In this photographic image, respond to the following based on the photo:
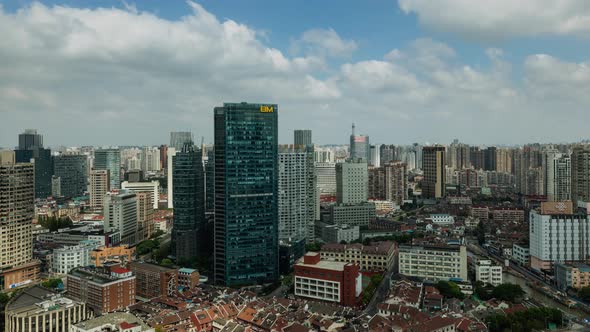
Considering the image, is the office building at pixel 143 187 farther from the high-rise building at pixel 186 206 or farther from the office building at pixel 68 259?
the high-rise building at pixel 186 206

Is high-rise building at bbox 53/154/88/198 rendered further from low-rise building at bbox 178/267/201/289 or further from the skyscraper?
low-rise building at bbox 178/267/201/289

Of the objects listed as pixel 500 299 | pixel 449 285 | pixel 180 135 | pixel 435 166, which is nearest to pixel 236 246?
pixel 449 285

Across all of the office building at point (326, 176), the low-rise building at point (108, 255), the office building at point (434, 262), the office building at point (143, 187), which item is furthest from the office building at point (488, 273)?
the office building at point (326, 176)

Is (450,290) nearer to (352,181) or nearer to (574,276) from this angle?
(574,276)

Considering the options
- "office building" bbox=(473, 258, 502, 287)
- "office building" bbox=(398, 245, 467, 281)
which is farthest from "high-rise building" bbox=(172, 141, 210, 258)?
"office building" bbox=(473, 258, 502, 287)

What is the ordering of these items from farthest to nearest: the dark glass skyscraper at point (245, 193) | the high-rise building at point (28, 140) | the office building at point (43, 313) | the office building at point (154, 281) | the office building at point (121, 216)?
the high-rise building at point (28, 140)
the office building at point (121, 216)
the dark glass skyscraper at point (245, 193)
the office building at point (154, 281)
the office building at point (43, 313)

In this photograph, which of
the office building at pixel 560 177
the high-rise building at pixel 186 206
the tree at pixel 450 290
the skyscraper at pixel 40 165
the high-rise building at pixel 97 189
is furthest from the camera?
the skyscraper at pixel 40 165

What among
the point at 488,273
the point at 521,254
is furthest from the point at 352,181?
the point at 488,273
